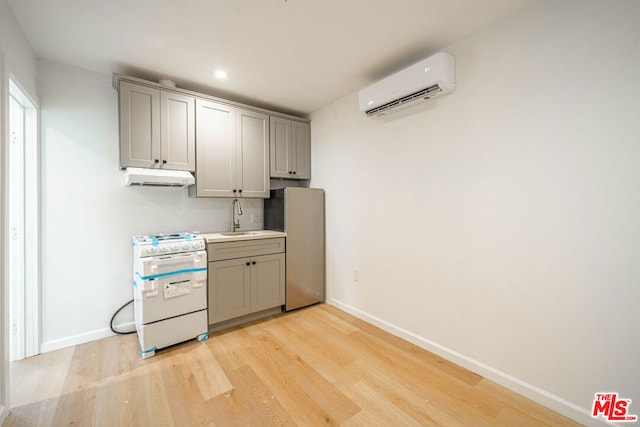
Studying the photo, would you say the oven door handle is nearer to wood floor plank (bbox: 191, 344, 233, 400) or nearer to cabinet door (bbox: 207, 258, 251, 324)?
cabinet door (bbox: 207, 258, 251, 324)

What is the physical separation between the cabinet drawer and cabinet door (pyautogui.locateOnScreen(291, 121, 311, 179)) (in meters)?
1.00

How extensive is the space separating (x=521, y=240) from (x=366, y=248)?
1434 millimetres

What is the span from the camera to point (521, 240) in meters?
1.80

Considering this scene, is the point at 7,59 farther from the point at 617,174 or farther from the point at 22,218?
the point at 617,174

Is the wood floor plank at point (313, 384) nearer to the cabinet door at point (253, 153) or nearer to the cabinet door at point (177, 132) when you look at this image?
the cabinet door at point (253, 153)

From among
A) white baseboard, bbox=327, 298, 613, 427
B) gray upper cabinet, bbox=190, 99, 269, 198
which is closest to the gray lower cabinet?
gray upper cabinet, bbox=190, 99, 269, 198

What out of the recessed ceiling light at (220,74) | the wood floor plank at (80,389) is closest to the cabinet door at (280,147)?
the recessed ceiling light at (220,74)

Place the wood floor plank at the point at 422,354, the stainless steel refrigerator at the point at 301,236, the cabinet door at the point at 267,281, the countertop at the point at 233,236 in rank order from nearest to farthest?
the wood floor plank at the point at 422,354 < the countertop at the point at 233,236 < the cabinet door at the point at 267,281 < the stainless steel refrigerator at the point at 301,236

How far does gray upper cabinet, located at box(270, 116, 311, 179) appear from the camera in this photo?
3.34 metres

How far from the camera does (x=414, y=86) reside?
2137 millimetres

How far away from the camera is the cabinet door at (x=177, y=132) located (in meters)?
2.57

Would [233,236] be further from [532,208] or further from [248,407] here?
[532,208]

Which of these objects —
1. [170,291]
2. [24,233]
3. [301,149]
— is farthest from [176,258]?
[301,149]

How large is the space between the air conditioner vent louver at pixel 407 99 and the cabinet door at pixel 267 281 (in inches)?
72.8
